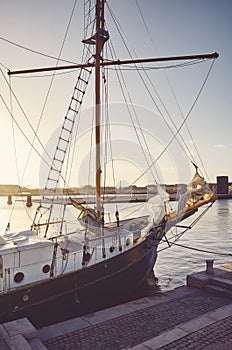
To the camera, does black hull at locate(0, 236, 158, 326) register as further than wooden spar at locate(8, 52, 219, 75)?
No

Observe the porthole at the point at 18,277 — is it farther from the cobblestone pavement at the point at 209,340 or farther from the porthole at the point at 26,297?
the cobblestone pavement at the point at 209,340

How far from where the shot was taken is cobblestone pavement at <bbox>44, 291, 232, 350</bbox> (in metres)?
9.69

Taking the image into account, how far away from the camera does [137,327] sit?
35.4 feet

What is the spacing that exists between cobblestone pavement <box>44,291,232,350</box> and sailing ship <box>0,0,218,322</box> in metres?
3.45

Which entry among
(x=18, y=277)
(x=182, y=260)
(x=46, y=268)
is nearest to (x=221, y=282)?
(x=46, y=268)

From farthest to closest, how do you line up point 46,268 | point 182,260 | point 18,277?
point 182,260 → point 46,268 → point 18,277

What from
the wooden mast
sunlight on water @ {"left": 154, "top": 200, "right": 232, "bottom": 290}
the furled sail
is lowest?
sunlight on water @ {"left": 154, "top": 200, "right": 232, "bottom": 290}

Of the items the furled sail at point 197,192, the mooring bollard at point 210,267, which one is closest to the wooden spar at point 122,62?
the furled sail at point 197,192

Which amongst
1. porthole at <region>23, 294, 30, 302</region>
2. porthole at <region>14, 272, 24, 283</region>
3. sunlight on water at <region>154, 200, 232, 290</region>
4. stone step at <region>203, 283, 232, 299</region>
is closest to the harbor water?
sunlight on water at <region>154, 200, 232, 290</region>

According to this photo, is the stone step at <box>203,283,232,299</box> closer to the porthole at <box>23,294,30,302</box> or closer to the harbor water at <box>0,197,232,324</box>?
the harbor water at <box>0,197,232,324</box>

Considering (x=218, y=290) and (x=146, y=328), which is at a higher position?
(x=218, y=290)

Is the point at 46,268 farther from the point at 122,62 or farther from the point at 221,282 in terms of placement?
the point at 122,62

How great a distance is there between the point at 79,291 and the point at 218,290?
6.34 meters

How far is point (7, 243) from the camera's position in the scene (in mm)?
13906
